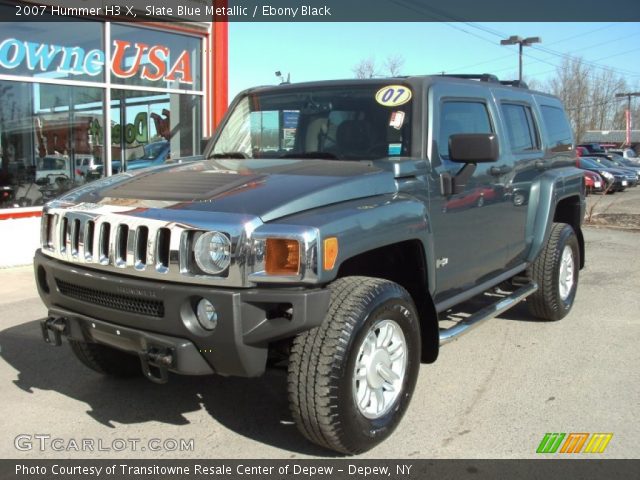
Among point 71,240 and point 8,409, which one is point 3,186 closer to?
point 8,409

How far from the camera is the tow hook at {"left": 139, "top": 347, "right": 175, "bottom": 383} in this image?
2819 millimetres

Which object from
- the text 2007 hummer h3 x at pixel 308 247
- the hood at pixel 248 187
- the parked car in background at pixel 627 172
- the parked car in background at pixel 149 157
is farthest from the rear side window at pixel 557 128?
the parked car in background at pixel 627 172

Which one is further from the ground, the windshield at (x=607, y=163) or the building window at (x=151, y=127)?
the building window at (x=151, y=127)

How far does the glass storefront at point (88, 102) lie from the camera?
8406 millimetres

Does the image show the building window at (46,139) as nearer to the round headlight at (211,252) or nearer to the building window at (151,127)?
the building window at (151,127)

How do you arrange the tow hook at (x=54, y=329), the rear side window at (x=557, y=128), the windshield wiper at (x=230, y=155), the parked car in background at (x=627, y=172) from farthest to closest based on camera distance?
1. the parked car in background at (x=627, y=172)
2. the rear side window at (x=557, y=128)
3. the windshield wiper at (x=230, y=155)
4. the tow hook at (x=54, y=329)

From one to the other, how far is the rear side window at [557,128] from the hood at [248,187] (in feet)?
9.56

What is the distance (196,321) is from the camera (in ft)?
9.26

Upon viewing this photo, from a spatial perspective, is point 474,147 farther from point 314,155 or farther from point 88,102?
point 88,102

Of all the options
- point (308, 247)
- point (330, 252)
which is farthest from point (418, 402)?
point (308, 247)

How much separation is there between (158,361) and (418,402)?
5.90 feet

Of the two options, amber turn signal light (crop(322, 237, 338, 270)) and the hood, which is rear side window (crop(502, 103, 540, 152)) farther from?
amber turn signal light (crop(322, 237, 338, 270))
